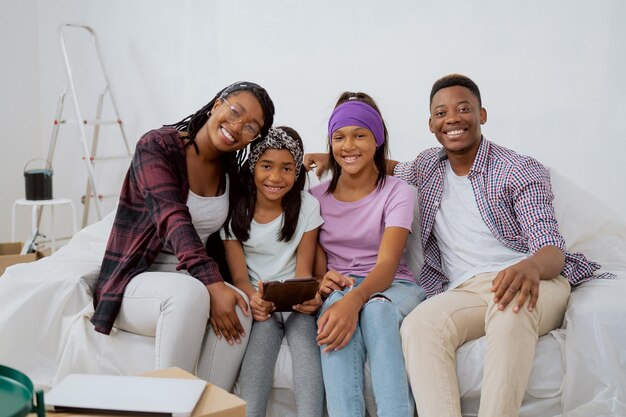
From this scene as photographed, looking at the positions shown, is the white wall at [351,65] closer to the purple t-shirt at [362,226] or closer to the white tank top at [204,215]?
the purple t-shirt at [362,226]

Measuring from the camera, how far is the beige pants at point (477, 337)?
150 cm

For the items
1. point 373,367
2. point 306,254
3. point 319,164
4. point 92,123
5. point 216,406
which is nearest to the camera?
point 216,406

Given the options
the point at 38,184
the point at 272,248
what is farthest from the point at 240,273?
the point at 38,184

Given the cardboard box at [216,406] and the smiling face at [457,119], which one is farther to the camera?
the smiling face at [457,119]

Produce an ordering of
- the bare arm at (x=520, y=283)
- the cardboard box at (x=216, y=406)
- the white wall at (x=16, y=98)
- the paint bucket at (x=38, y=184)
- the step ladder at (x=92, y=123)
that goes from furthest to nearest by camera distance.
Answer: the white wall at (x=16, y=98) → the step ladder at (x=92, y=123) → the paint bucket at (x=38, y=184) → the bare arm at (x=520, y=283) → the cardboard box at (x=216, y=406)

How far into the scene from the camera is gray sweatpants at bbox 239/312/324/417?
162 cm

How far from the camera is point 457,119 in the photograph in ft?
6.39

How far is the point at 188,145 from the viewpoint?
1.93 meters

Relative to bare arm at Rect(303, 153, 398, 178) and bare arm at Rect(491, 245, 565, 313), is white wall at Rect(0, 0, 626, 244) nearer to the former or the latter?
bare arm at Rect(303, 153, 398, 178)

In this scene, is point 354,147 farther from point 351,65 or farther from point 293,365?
point 351,65

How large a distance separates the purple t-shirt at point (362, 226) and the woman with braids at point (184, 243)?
0.31 meters

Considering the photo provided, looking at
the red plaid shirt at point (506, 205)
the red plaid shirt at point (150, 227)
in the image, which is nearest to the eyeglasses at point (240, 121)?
the red plaid shirt at point (150, 227)

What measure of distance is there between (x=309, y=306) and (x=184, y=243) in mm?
363

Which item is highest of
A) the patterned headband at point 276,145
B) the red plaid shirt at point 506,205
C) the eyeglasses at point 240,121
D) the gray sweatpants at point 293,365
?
the eyeglasses at point 240,121
